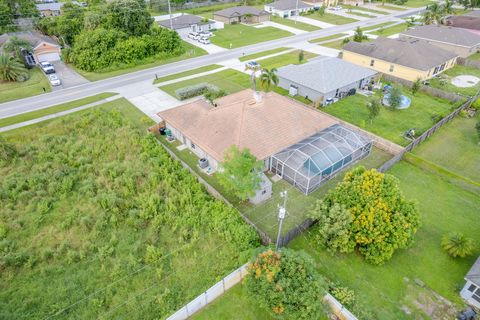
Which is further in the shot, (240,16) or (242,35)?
(240,16)

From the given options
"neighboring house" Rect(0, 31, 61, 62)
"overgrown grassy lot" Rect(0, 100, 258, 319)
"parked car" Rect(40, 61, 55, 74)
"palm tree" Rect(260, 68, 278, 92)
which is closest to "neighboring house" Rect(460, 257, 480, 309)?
"overgrown grassy lot" Rect(0, 100, 258, 319)

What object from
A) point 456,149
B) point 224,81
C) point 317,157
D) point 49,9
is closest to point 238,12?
point 224,81

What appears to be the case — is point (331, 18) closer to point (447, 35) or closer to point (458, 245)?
point (447, 35)

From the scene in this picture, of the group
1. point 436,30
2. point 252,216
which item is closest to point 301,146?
point 252,216

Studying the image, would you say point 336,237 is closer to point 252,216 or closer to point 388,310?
point 388,310

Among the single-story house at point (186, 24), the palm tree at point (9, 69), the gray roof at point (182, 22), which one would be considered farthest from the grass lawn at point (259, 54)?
the palm tree at point (9, 69)

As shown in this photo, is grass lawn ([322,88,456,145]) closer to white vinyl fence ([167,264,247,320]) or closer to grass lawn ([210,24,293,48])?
white vinyl fence ([167,264,247,320])
